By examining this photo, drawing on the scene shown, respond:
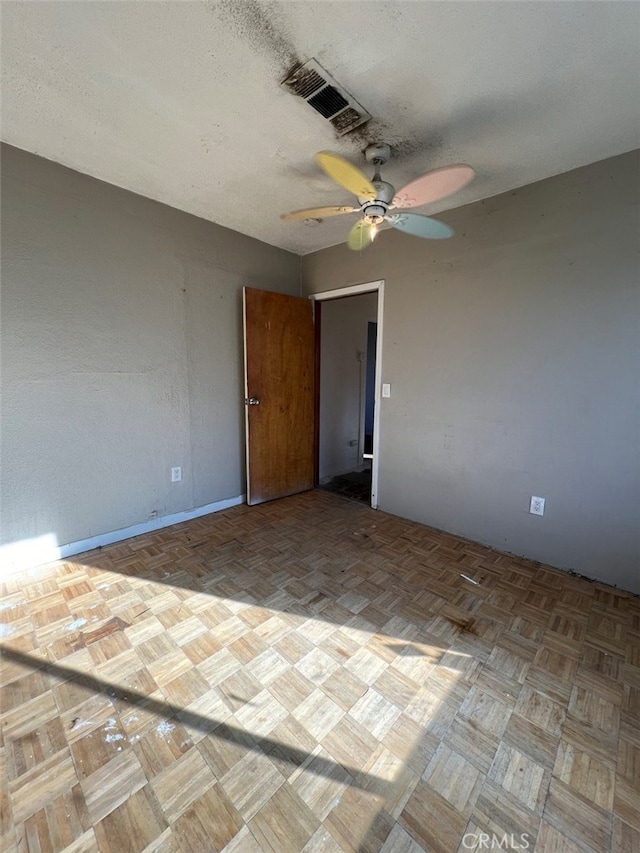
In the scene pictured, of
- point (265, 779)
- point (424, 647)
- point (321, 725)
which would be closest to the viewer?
point (265, 779)

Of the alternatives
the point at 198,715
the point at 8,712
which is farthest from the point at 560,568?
the point at 8,712

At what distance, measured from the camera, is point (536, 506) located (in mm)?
2287

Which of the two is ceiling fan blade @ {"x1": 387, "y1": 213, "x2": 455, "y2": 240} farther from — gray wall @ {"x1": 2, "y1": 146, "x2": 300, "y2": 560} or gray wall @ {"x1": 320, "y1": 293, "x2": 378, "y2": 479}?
gray wall @ {"x1": 320, "y1": 293, "x2": 378, "y2": 479}

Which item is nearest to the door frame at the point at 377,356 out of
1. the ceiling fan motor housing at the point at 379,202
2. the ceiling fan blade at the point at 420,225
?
the ceiling fan blade at the point at 420,225

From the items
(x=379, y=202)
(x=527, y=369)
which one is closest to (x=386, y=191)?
(x=379, y=202)

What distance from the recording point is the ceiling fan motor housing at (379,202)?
5.64 ft

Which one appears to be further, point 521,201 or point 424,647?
point 521,201

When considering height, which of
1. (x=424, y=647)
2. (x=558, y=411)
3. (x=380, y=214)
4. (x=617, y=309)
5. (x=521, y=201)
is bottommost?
(x=424, y=647)

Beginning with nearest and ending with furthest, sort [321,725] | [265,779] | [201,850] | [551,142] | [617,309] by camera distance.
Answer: [201,850] → [265,779] → [321,725] → [551,142] → [617,309]

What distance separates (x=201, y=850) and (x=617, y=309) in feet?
9.33

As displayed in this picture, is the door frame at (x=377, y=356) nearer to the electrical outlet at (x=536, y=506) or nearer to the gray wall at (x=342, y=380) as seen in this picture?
the gray wall at (x=342, y=380)

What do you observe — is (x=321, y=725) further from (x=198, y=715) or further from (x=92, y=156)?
(x=92, y=156)

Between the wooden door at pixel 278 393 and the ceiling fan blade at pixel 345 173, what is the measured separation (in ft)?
5.08

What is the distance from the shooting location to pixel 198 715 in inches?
48.6
